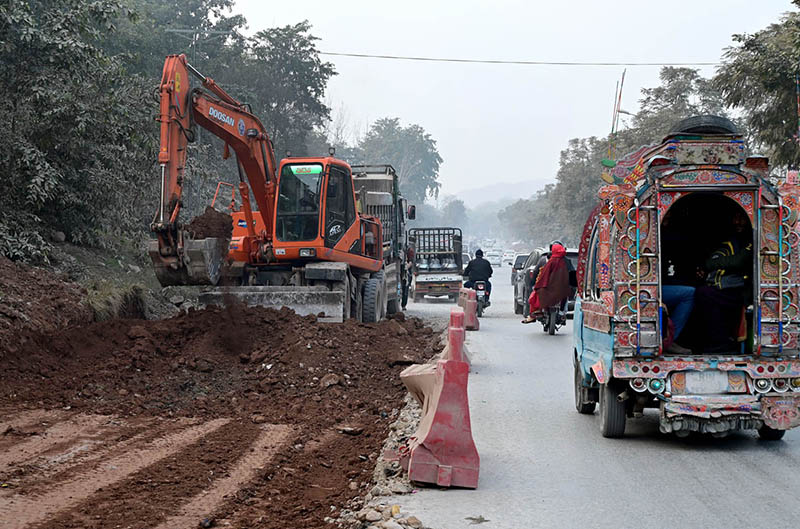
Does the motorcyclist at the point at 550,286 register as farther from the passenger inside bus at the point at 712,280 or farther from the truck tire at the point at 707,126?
the truck tire at the point at 707,126

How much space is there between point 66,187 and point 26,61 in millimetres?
2739

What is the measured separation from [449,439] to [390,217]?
20.1 m

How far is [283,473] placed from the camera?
24.6 feet

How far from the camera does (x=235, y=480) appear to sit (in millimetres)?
7152

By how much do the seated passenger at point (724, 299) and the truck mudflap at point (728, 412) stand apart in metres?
1.14

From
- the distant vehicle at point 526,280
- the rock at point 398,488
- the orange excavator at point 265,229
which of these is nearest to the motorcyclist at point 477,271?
the distant vehicle at point 526,280

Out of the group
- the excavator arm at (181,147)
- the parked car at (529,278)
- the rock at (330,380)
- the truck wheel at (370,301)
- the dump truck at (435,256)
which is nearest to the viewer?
the rock at (330,380)

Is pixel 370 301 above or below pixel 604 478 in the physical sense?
above

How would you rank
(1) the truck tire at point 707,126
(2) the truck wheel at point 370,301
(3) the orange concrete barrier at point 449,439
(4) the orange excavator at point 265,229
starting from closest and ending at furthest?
(3) the orange concrete barrier at point 449,439 < (1) the truck tire at point 707,126 < (4) the orange excavator at point 265,229 < (2) the truck wheel at point 370,301

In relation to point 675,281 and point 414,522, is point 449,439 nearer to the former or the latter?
point 414,522

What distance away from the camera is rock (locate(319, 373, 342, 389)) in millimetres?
11898

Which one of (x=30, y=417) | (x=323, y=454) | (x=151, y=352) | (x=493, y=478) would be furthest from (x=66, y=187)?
(x=493, y=478)

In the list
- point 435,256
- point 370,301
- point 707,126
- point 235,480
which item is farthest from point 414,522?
point 435,256

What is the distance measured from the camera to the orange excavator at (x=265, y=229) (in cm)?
1430
